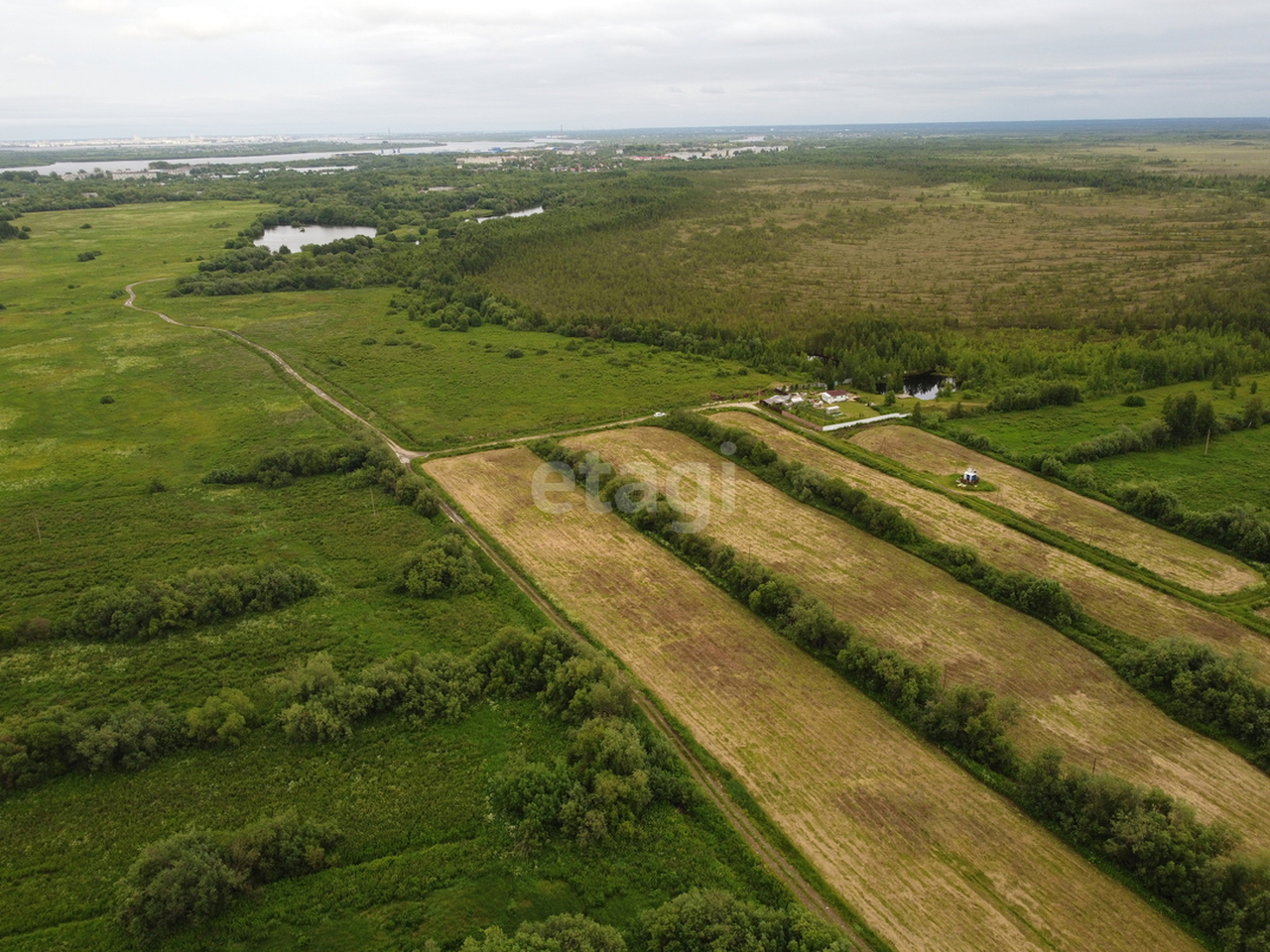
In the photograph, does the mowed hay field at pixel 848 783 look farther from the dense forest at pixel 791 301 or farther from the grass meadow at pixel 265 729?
the dense forest at pixel 791 301

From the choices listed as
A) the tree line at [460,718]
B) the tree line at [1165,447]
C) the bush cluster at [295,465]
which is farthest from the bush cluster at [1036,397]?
the bush cluster at [295,465]

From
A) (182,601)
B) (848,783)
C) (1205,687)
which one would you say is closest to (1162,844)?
(848,783)

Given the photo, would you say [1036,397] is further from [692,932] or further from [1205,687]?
[692,932]

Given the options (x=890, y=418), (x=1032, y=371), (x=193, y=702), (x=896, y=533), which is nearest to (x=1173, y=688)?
(x=896, y=533)

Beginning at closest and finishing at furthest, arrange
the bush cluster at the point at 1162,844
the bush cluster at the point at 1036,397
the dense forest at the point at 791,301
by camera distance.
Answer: the bush cluster at the point at 1162,844, the bush cluster at the point at 1036,397, the dense forest at the point at 791,301

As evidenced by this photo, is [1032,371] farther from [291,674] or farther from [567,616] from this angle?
[291,674]
